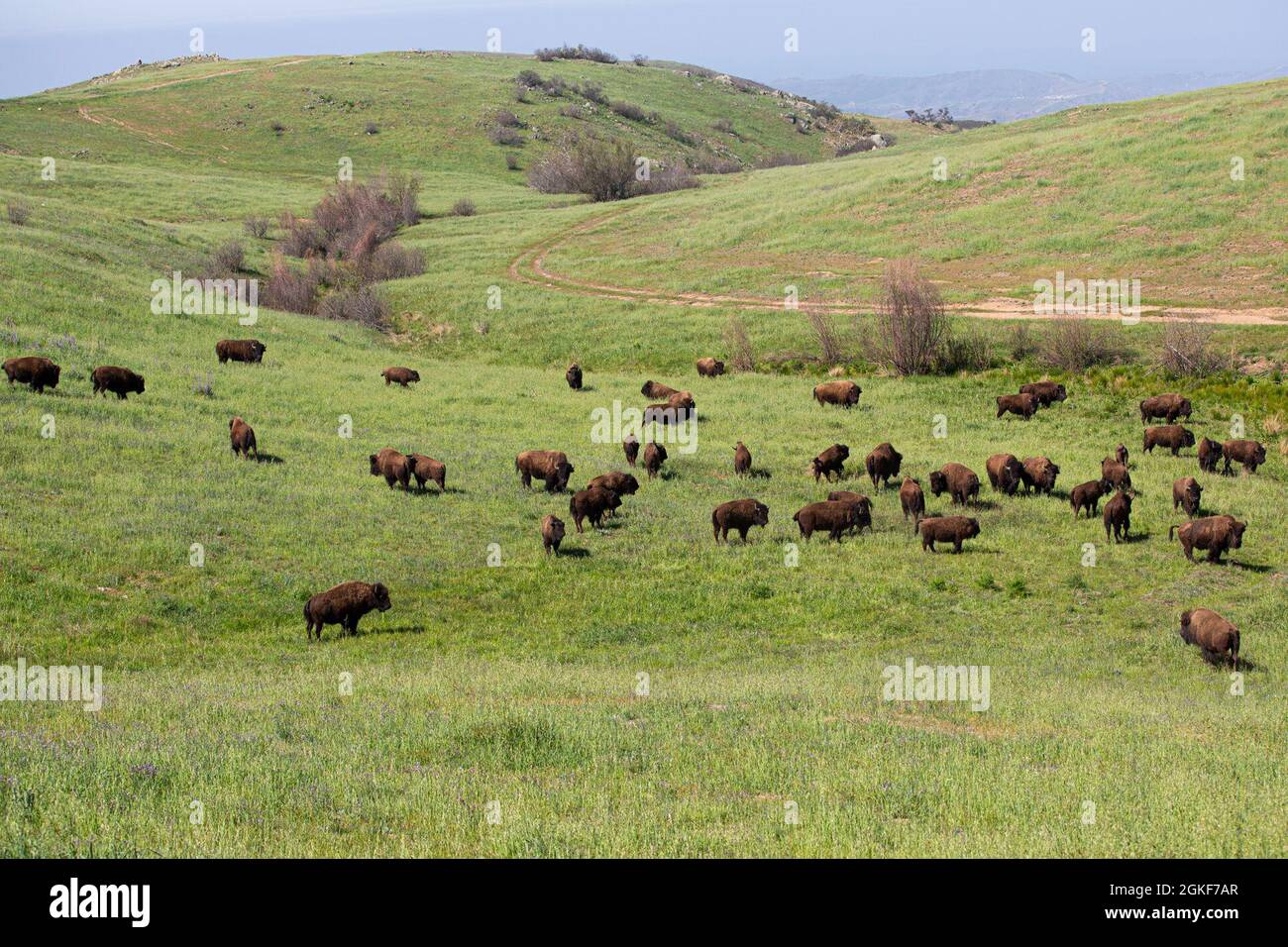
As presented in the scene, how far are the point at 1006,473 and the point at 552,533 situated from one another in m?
12.8

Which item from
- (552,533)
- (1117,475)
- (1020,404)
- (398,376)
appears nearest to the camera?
(552,533)

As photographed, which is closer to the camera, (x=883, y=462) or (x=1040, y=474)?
(x=1040, y=474)

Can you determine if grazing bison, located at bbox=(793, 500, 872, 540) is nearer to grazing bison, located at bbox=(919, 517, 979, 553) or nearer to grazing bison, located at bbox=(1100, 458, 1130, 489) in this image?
grazing bison, located at bbox=(919, 517, 979, 553)

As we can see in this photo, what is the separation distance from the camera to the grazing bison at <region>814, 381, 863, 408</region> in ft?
137

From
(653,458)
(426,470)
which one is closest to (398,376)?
(426,470)

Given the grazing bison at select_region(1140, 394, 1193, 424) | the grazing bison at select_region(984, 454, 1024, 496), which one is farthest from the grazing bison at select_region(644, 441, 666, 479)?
the grazing bison at select_region(1140, 394, 1193, 424)

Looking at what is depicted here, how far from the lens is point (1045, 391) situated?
3981 cm

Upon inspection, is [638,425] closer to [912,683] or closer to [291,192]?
[912,683]

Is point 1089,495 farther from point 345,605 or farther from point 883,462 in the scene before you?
point 345,605

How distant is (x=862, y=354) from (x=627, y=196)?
190 feet

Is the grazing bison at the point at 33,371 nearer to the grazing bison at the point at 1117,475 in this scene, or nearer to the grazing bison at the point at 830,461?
the grazing bison at the point at 830,461
